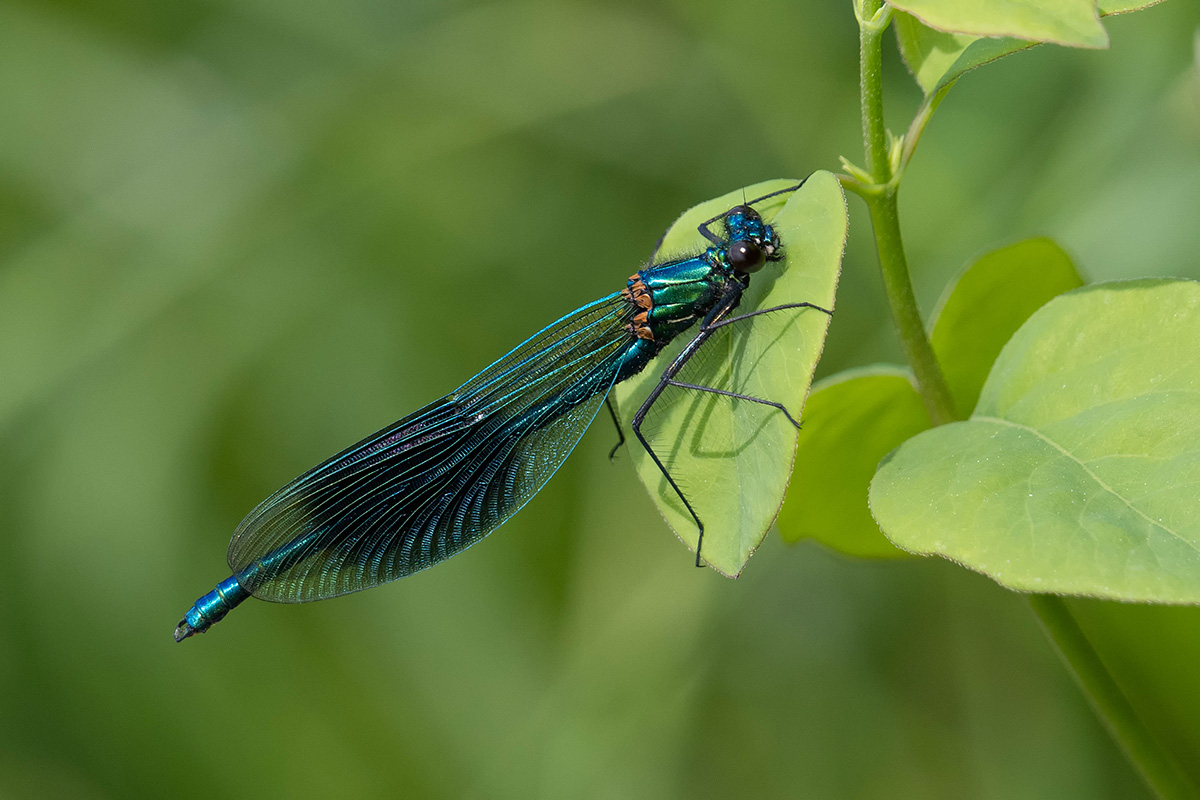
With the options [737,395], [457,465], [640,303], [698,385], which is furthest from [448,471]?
[737,395]

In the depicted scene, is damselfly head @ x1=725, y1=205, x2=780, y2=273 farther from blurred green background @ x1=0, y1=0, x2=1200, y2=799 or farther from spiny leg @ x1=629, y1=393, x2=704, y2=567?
blurred green background @ x1=0, y1=0, x2=1200, y2=799

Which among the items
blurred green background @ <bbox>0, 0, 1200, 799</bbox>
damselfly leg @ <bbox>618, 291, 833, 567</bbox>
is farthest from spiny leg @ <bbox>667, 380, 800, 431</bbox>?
blurred green background @ <bbox>0, 0, 1200, 799</bbox>

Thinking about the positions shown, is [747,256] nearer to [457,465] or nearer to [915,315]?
[915,315]

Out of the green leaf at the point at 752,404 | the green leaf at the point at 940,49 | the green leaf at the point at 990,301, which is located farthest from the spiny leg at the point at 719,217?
the green leaf at the point at 990,301

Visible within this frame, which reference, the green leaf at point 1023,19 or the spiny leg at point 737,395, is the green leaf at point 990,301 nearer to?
the spiny leg at point 737,395

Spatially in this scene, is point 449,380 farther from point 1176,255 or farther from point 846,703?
point 1176,255

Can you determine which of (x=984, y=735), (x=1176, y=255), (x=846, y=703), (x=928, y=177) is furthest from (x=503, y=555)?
(x=1176, y=255)
